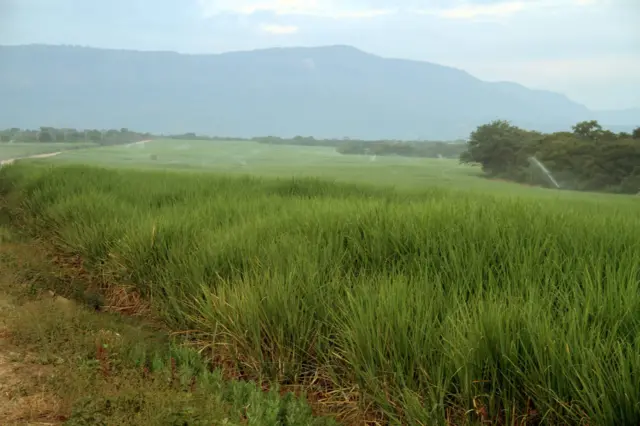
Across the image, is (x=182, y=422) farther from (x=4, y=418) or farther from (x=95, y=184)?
(x=95, y=184)

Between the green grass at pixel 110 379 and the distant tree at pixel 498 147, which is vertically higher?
the distant tree at pixel 498 147

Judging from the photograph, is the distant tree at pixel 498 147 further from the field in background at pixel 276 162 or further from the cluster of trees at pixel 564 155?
the field in background at pixel 276 162

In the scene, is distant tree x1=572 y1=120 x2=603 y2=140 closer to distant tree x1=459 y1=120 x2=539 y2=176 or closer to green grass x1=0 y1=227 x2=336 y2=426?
distant tree x1=459 y1=120 x2=539 y2=176

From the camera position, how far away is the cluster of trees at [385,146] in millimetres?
5298

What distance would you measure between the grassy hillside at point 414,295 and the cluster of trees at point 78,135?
11.7ft

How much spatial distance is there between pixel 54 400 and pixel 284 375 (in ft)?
2.28

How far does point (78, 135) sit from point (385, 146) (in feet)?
13.4

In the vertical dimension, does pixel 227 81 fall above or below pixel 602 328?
above

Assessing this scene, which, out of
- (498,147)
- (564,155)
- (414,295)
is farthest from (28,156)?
(414,295)

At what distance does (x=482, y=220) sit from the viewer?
89.5 inches

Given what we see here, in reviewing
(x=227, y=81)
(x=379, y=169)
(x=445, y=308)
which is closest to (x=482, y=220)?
(x=445, y=308)

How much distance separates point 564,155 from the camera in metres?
4.03

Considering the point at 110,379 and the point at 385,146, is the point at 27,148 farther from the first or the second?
the point at 110,379

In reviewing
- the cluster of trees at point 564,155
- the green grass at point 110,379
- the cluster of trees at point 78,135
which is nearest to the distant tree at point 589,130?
the cluster of trees at point 564,155
